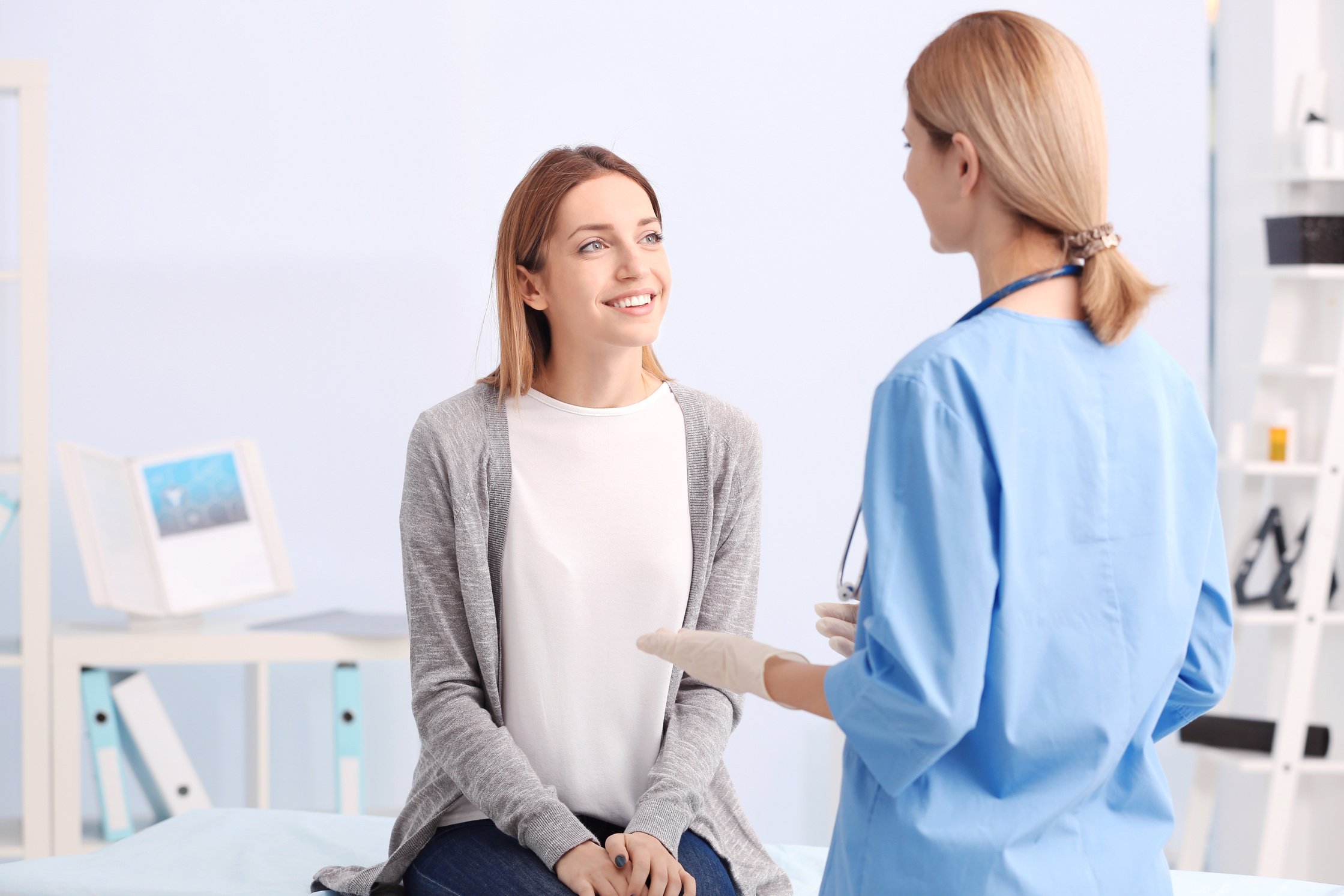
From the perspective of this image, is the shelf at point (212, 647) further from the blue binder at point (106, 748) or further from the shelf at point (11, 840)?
the shelf at point (11, 840)

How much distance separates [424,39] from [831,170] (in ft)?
3.25

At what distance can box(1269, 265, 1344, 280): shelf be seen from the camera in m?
→ 2.51

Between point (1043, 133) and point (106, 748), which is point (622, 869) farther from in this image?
point (106, 748)

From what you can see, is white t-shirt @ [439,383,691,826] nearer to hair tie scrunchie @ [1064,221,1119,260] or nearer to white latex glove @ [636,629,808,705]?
white latex glove @ [636,629,808,705]

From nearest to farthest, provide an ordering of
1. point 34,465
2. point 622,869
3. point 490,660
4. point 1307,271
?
point 622,869 → point 490,660 → point 34,465 → point 1307,271

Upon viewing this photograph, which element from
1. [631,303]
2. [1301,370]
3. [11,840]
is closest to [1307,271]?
[1301,370]

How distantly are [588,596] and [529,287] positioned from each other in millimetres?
389

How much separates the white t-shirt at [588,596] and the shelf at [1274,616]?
159cm

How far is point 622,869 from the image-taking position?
128cm

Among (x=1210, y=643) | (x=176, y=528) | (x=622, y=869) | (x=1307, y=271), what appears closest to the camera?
(x=1210, y=643)

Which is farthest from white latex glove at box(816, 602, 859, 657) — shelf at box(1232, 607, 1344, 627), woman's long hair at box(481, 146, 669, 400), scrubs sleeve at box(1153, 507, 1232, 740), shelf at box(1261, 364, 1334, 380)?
shelf at box(1261, 364, 1334, 380)

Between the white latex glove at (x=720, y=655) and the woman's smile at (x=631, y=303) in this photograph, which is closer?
the white latex glove at (x=720, y=655)

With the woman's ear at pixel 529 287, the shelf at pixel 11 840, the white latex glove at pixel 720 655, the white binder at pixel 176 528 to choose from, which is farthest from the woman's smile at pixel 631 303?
the shelf at pixel 11 840

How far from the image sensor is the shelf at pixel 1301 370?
2.53m
